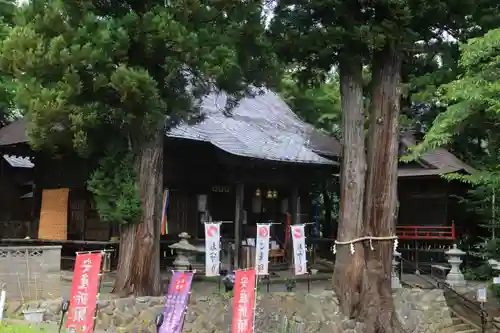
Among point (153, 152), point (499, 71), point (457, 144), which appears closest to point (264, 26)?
point (153, 152)

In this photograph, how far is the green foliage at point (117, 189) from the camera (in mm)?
10711

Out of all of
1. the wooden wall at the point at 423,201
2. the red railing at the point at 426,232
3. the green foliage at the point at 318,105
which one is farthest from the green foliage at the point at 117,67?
the green foliage at the point at 318,105

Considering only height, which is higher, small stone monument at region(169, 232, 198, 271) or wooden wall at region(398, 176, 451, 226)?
wooden wall at region(398, 176, 451, 226)

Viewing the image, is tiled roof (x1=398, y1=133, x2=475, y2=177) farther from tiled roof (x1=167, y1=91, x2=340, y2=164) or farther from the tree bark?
the tree bark

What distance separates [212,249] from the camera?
11797mm

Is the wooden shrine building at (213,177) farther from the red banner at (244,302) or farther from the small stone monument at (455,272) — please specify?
the red banner at (244,302)

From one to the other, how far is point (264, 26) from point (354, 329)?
665 cm

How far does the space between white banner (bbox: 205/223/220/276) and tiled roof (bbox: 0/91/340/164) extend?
2.50m

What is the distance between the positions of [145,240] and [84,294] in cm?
255

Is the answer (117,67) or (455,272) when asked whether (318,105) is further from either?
(117,67)

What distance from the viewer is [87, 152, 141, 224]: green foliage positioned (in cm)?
1071

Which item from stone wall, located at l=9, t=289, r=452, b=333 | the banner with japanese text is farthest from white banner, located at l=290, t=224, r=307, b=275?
the banner with japanese text

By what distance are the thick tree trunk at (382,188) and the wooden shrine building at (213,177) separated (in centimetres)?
351

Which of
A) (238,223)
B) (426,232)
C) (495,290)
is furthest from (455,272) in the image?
(238,223)
